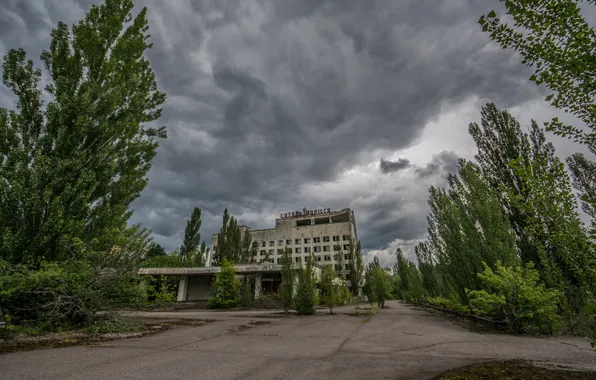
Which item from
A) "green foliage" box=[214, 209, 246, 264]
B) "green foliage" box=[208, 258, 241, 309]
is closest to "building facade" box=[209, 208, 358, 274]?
"green foliage" box=[214, 209, 246, 264]

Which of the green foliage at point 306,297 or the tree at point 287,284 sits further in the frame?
the tree at point 287,284

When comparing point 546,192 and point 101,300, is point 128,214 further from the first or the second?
point 546,192

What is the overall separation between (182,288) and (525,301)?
97.5 feet

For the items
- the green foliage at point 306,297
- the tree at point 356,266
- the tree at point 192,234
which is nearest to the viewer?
the green foliage at point 306,297

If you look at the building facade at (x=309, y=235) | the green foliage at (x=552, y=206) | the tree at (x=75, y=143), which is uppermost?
the building facade at (x=309, y=235)

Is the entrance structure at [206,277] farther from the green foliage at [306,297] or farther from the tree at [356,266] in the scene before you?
the green foliage at [306,297]

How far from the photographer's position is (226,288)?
2236 centimetres

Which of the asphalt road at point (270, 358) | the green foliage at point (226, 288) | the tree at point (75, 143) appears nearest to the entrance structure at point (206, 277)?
the green foliage at point (226, 288)

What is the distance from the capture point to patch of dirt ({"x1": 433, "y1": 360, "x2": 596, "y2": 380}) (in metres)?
3.38

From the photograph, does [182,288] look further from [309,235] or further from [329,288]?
[309,235]

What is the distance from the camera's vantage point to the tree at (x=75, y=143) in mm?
7180

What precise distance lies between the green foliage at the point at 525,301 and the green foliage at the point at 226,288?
711 inches

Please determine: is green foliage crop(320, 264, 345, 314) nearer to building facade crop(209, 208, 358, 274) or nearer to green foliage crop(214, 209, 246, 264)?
green foliage crop(214, 209, 246, 264)

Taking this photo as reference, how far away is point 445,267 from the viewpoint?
15.2m
